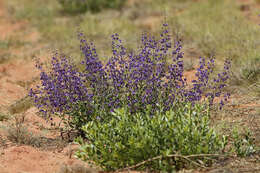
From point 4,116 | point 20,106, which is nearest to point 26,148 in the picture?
point 4,116

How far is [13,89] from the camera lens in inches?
269

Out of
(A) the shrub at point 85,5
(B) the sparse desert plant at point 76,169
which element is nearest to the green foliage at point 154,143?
(B) the sparse desert plant at point 76,169

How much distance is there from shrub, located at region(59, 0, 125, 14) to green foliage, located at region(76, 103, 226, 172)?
27.9ft

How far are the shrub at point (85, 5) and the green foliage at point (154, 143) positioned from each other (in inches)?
334

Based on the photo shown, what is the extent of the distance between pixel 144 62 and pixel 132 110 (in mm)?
536

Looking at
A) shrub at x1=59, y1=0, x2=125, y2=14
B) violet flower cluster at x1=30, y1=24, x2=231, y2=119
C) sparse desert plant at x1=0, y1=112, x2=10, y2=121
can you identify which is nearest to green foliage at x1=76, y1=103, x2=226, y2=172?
violet flower cluster at x1=30, y1=24, x2=231, y2=119

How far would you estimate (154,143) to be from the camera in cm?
357

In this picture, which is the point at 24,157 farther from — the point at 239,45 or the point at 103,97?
the point at 239,45

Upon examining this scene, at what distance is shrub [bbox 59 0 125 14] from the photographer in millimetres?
11814

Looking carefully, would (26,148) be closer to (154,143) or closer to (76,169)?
(76,169)

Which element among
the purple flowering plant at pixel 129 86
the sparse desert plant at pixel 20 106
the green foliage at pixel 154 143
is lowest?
the sparse desert plant at pixel 20 106

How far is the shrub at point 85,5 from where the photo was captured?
11.8 metres

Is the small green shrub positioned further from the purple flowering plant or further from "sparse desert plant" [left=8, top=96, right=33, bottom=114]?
"sparse desert plant" [left=8, top=96, right=33, bottom=114]

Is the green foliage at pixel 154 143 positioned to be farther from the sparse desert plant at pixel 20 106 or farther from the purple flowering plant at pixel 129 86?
the sparse desert plant at pixel 20 106
